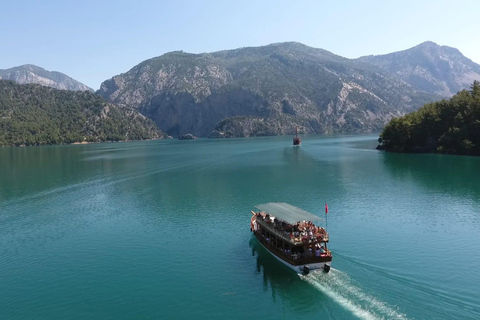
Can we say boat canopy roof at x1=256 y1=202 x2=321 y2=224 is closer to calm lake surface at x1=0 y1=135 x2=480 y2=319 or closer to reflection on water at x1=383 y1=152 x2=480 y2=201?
calm lake surface at x1=0 y1=135 x2=480 y2=319

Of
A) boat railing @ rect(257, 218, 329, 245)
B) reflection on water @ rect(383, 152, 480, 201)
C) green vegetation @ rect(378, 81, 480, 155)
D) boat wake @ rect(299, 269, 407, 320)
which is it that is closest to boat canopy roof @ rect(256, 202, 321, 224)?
boat railing @ rect(257, 218, 329, 245)

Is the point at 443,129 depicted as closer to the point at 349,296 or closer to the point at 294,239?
the point at 294,239

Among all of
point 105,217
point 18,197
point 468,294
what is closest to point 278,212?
point 468,294

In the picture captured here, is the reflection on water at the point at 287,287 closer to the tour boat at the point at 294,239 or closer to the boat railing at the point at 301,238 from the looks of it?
the tour boat at the point at 294,239

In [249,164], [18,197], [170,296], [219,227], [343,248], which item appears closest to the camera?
[170,296]

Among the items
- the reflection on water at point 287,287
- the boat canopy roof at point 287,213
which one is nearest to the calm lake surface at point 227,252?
the reflection on water at point 287,287

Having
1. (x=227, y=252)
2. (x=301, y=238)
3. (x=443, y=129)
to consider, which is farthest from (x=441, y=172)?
(x=227, y=252)

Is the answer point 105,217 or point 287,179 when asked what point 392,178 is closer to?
point 287,179
